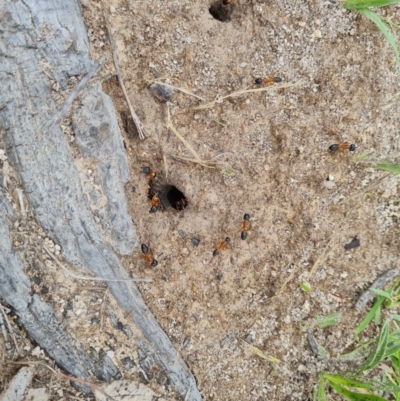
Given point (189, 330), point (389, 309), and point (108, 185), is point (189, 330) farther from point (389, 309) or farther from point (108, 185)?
point (389, 309)

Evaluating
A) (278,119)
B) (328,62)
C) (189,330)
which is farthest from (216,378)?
(328,62)

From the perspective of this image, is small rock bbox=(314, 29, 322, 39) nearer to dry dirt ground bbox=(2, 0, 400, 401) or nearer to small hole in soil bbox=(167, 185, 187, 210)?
dry dirt ground bbox=(2, 0, 400, 401)

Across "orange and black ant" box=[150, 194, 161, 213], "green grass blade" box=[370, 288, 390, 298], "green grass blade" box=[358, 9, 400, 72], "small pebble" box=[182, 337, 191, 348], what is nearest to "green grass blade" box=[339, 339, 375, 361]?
"green grass blade" box=[370, 288, 390, 298]

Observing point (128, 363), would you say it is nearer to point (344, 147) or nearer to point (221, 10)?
point (344, 147)

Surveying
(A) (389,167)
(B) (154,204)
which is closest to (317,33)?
(A) (389,167)

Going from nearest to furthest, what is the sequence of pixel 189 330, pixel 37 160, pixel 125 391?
pixel 37 160
pixel 125 391
pixel 189 330

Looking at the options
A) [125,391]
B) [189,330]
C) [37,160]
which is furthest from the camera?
[189,330]
